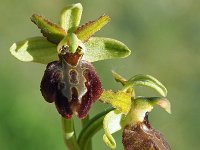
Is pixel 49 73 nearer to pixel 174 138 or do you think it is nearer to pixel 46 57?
pixel 46 57

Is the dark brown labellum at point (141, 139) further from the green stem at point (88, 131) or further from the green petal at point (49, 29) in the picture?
the green petal at point (49, 29)

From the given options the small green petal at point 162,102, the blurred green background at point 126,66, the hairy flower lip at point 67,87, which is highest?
the hairy flower lip at point 67,87

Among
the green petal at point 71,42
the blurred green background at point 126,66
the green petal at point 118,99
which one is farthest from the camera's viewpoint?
the blurred green background at point 126,66

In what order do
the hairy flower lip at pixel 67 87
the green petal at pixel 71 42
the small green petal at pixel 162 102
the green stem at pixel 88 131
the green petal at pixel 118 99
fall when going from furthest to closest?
the small green petal at pixel 162 102, the green stem at pixel 88 131, the green petal at pixel 118 99, the green petal at pixel 71 42, the hairy flower lip at pixel 67 87

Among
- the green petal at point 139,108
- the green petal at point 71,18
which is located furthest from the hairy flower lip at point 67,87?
the green petal at point 139,108

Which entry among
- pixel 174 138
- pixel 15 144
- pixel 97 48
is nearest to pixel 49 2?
pixel 174 138

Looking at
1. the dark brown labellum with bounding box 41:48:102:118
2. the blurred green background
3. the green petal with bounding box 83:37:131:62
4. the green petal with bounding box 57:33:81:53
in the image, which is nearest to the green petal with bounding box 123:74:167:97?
the green petal with bounding box 83:37:131:62
